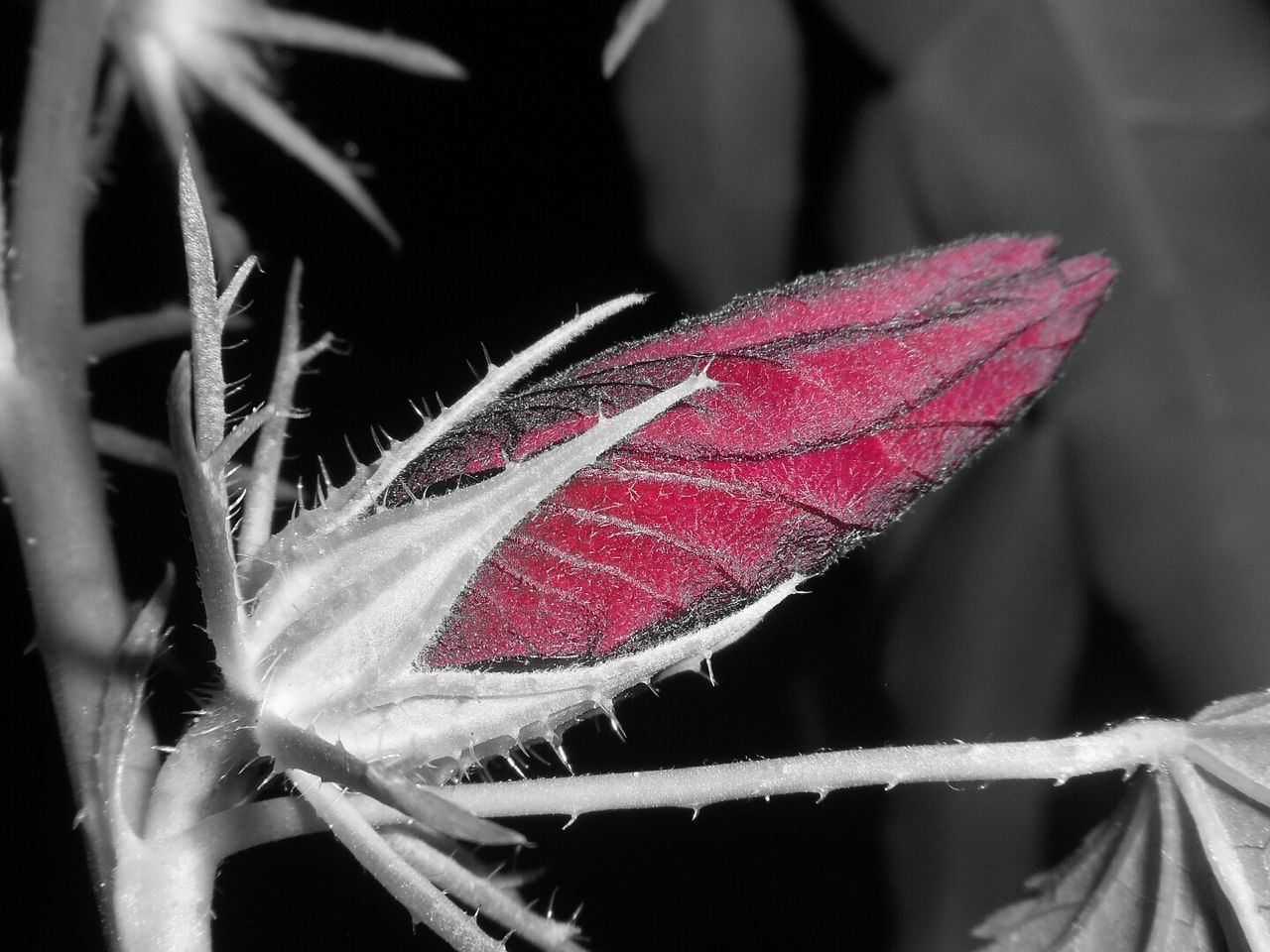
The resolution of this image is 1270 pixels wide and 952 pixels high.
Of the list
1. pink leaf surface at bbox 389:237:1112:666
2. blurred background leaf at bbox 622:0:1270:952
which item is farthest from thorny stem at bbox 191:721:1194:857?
blurred background leaf at bbox 622:0:1270:952

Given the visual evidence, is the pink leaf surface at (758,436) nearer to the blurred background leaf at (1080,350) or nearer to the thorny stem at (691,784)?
the thorny stem at (691,784)

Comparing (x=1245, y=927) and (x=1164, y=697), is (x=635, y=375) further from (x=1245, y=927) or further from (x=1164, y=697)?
(x=1164, y=697)

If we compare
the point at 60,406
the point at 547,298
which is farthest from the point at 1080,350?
the point at 60,406

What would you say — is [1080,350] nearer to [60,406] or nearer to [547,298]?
[547,298]

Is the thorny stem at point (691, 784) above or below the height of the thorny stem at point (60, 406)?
below

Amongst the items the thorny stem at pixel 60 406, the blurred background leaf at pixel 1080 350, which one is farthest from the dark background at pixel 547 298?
the thorny stem at pixel 60 406

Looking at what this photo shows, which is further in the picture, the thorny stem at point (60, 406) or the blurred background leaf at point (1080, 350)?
the blurred background leaf at point (1080, 350)

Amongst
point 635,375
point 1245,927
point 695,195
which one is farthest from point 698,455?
point 695,195
